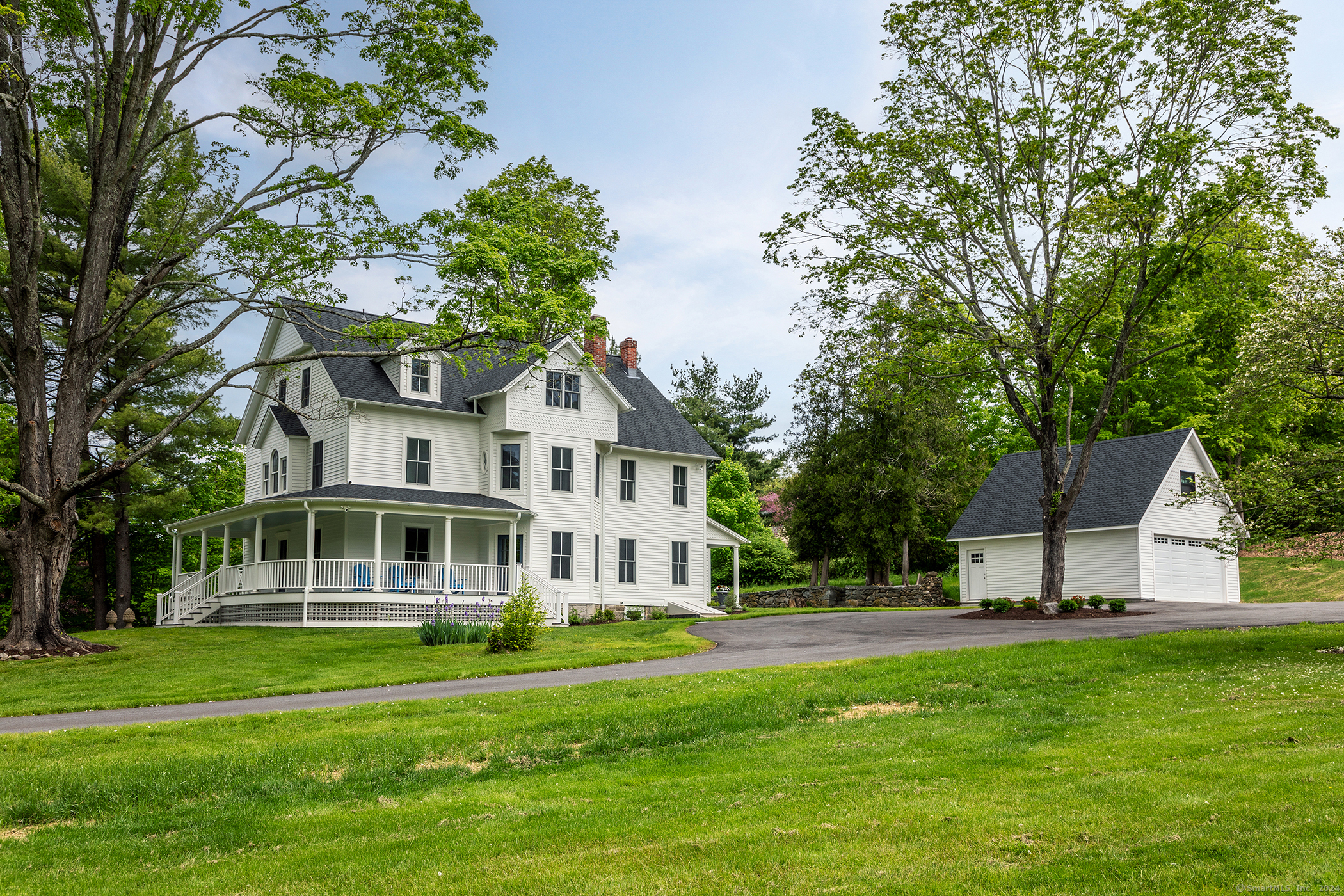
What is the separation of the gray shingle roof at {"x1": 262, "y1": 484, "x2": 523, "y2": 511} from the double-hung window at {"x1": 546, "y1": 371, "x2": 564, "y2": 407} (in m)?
3.54

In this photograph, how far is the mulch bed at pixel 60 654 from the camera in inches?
811

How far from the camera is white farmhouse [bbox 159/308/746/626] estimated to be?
29125mm

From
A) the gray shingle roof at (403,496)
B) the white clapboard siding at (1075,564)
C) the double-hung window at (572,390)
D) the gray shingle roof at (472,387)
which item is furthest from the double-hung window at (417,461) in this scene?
the white clapboard siding at (1075,564)

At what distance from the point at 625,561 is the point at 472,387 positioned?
25.5ft

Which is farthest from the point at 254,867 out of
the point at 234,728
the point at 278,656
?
the point at 278,656

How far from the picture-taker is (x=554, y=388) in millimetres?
33406

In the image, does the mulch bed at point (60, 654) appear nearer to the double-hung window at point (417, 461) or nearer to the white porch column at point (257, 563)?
the white porch column at point (257, 563)

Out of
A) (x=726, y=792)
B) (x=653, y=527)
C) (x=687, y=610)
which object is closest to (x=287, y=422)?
(x=653, y=527)

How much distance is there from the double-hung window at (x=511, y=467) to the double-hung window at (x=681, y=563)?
6832 millimetres

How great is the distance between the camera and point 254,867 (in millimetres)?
6797

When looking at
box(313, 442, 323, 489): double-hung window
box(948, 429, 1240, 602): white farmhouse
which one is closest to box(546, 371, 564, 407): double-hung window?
box(313, 442, 323, 489): double-hung window

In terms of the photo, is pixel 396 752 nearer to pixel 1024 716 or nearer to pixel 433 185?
pixel 1024 716

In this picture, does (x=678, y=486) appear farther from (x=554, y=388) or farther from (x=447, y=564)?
(x=447, y=564)

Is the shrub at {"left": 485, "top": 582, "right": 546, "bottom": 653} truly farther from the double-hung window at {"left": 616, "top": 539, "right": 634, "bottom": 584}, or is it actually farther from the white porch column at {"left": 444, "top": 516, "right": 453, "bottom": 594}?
the double-hung window at {"left": 616, "top": 539, "right": 634, "bottom": 584}
